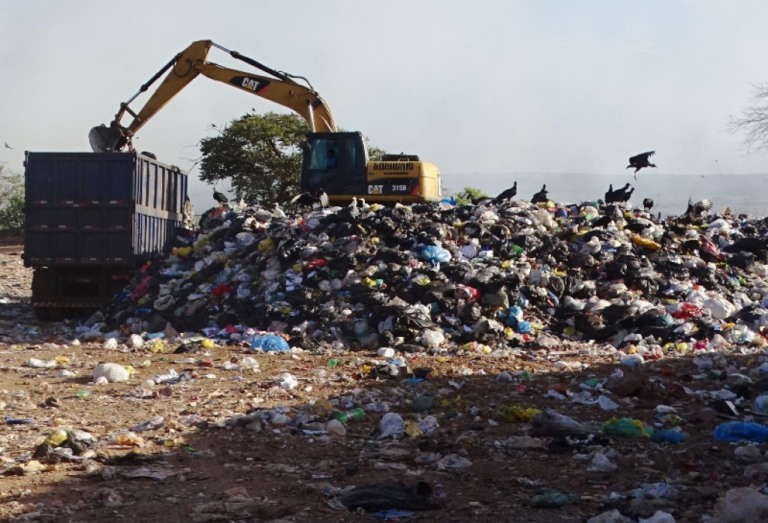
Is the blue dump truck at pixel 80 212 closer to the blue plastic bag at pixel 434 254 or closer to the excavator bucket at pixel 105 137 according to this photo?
the excavator bucket at pixel 105 137

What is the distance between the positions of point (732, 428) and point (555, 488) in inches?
68.3

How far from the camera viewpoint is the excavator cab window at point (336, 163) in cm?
1550

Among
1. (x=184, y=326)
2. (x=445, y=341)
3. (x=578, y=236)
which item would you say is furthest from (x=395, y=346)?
(x=578, y=236)

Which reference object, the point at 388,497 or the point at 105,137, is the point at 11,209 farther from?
the point at 388,497

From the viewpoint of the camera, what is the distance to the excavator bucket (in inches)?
603

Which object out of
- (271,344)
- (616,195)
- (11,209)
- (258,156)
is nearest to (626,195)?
(616,195)

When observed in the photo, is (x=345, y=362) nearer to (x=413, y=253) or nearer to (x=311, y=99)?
(x=413, y=253)

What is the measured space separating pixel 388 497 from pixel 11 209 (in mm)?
35713

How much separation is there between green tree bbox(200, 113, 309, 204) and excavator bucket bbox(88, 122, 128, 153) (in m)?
17.6

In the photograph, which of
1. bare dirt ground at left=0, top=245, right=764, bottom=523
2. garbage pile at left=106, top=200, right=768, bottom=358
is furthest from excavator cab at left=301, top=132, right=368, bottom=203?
bare dirt ground at left=0, top=245, right=764, bottom=523

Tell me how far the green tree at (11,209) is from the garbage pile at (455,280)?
958 inches

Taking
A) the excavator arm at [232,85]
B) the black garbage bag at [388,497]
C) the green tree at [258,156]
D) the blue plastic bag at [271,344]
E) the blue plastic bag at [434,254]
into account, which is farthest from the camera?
the green tree at [258,156]

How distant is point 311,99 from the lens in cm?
1647

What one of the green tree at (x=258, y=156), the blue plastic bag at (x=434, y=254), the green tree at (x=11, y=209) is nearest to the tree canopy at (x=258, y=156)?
the green tree at (x=258, y=156)
